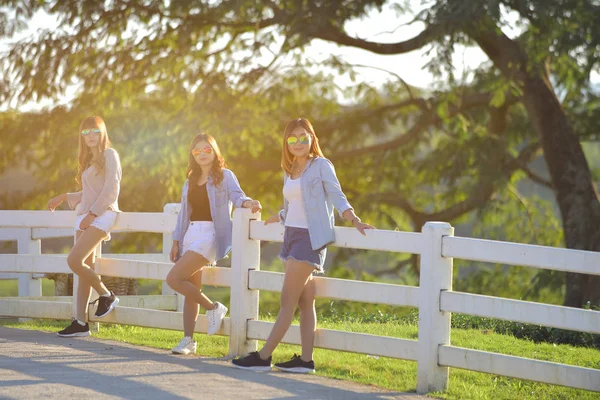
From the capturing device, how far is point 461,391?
263 inches

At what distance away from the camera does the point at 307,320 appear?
7.02m

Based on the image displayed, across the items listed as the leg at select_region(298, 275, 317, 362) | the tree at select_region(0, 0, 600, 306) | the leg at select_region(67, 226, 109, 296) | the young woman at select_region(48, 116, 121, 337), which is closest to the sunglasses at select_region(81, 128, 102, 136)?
the young woman at select_region(48, 116, 121, 337)

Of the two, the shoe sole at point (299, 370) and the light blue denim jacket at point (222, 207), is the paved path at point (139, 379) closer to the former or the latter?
the shoe sole at point (299, 370)

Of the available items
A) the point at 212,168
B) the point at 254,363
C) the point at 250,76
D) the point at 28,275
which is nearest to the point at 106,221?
the point at 212,168

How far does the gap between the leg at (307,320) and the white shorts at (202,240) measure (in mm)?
818

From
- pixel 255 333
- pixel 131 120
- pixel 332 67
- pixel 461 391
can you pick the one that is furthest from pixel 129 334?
pixel 332 67

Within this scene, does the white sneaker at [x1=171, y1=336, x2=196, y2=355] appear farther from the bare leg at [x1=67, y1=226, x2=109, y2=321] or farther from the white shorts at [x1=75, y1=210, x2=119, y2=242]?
the white shorts at [x1=75, y1=210, x2=119, y2=242]

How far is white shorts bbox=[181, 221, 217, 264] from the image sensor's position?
295 inches

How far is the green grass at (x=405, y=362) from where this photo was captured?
7.05m

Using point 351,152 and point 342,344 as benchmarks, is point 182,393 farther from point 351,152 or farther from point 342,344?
point 351,152

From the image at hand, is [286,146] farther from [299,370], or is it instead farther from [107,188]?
[107,188]

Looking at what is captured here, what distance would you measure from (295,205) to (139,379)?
4.89 ft

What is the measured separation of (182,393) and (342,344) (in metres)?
1.32

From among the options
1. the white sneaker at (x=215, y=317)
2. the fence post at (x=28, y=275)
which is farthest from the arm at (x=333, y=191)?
the fence post at (x=28, y=275)
